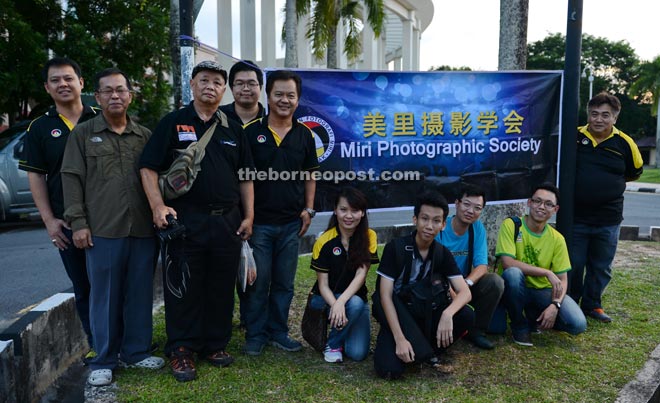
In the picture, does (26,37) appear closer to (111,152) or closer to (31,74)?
(31,74)

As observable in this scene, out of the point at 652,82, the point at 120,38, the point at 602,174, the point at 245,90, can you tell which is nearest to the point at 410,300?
the point at 245,90

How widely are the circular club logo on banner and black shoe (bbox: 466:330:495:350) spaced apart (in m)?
1.87

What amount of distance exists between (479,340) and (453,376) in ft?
1.79

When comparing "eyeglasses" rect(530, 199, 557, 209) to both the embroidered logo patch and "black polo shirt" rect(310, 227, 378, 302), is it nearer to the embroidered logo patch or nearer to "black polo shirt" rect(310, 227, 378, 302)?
"black polo shirt" rect(310, 227, 378, 302)

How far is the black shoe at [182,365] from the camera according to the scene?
10.6ft

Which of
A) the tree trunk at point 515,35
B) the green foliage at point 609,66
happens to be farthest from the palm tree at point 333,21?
the green foliage at point 609,66

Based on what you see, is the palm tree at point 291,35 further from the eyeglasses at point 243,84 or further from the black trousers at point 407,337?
the black trousers at point 407,337

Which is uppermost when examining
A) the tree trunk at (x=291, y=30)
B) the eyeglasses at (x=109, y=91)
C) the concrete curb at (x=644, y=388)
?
the tree trunk at (x=291, y=30)

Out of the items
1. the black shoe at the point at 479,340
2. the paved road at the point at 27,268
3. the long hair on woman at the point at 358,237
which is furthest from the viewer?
the paved road at the point at 27,268

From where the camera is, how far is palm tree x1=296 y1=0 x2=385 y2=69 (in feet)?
53.2

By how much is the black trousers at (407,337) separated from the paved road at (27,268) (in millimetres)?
1405

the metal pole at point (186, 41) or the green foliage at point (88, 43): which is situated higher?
the green foliage at point (88, 43)

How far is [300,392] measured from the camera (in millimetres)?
3123

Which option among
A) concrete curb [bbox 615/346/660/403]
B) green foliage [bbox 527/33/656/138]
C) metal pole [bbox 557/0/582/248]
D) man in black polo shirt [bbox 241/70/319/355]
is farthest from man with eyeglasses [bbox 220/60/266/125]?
green foliage [bbox 527/33/656/138]
